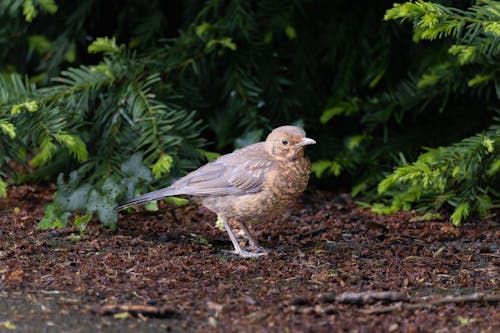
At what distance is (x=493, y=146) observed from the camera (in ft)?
18.1

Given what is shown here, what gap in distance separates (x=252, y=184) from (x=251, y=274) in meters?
0.87

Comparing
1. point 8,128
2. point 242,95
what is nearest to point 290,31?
point 242,95

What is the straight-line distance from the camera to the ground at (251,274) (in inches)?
156

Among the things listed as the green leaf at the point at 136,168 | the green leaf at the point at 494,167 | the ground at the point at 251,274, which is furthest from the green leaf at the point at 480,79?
the green leaf at the point at 136,168

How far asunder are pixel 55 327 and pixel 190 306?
700mm

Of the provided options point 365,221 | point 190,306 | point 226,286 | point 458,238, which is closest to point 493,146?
point 458,238

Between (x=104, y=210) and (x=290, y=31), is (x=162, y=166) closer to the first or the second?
(x=104, y=210)

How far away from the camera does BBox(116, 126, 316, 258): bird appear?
5516 millimetres

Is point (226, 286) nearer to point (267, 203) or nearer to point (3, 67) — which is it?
point (267, 203)

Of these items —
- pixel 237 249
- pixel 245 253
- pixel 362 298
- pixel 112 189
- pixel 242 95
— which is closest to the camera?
pixel 362 298

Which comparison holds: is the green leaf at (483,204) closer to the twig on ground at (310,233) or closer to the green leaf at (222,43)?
the twig on ground at (310,233)

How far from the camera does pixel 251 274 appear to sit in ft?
15.9

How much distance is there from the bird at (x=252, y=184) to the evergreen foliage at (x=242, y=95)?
254 mm

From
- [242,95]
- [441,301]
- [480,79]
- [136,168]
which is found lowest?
[441,301]
